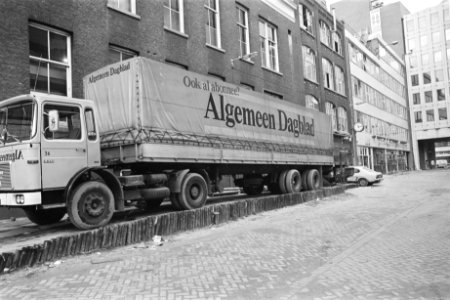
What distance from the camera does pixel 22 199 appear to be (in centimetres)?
725

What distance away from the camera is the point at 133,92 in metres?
9.33

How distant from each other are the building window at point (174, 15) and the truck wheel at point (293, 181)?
8246 mm

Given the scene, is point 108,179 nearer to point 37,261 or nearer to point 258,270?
point 37,261

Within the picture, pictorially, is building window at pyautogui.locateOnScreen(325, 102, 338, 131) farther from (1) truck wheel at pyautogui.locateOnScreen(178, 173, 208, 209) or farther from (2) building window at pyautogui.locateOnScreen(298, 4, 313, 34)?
(1) truck wheel at pyautogui.locateOnScreen(178, 173, 208, 209)

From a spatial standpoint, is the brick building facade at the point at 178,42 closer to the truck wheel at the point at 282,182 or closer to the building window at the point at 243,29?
the building window at the point at 243,29

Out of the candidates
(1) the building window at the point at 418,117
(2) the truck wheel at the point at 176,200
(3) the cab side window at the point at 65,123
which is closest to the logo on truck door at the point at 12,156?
(3) the cab side window at the point at 65,123

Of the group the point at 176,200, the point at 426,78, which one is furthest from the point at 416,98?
the point at 176,200

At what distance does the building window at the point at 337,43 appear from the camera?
37.4 meters

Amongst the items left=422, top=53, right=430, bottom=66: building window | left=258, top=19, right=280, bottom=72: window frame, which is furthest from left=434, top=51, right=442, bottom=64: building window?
left=258, top=19, right=280, bottom=72: window frame

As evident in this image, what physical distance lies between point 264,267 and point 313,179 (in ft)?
35.6

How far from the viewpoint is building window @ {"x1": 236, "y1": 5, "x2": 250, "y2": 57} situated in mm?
22688

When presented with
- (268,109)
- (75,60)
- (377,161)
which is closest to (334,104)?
(377,161)

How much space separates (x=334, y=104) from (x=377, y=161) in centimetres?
1402

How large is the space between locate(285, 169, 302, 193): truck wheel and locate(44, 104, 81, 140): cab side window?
8818 millimetres
